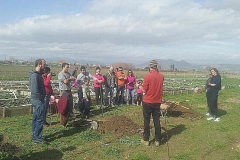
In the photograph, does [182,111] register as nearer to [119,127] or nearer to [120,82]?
[119,127]

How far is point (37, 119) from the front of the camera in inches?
249

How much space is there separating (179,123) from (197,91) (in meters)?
11.8

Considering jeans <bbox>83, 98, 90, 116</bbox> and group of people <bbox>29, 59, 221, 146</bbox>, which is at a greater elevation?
group of people <bbox>29, 59, 221, 146</bbox>

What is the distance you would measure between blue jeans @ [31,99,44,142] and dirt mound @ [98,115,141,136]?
1890 millimetres

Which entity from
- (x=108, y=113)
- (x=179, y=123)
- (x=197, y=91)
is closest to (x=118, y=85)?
(x=108, y=113)

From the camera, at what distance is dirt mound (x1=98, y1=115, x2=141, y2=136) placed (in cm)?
748

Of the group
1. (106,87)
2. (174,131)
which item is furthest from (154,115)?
(106,87)

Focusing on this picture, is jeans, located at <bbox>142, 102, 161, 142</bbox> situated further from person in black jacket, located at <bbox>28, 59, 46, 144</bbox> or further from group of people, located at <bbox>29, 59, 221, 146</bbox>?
person in black jacket, located at <bbox>28, 59, 46, 144</bbox>

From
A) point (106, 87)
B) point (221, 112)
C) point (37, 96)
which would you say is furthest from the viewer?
point (106, 87)

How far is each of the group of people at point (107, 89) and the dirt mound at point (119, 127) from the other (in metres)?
0.92

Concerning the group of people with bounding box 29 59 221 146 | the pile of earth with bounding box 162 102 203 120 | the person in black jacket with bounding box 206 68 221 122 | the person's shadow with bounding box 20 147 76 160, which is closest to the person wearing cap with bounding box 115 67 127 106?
the group of people with bounding box 29 59 221 146

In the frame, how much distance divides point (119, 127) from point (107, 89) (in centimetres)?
419

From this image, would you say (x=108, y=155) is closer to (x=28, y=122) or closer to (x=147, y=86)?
(x=147, y=86)

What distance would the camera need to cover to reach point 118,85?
1220 centimetres
